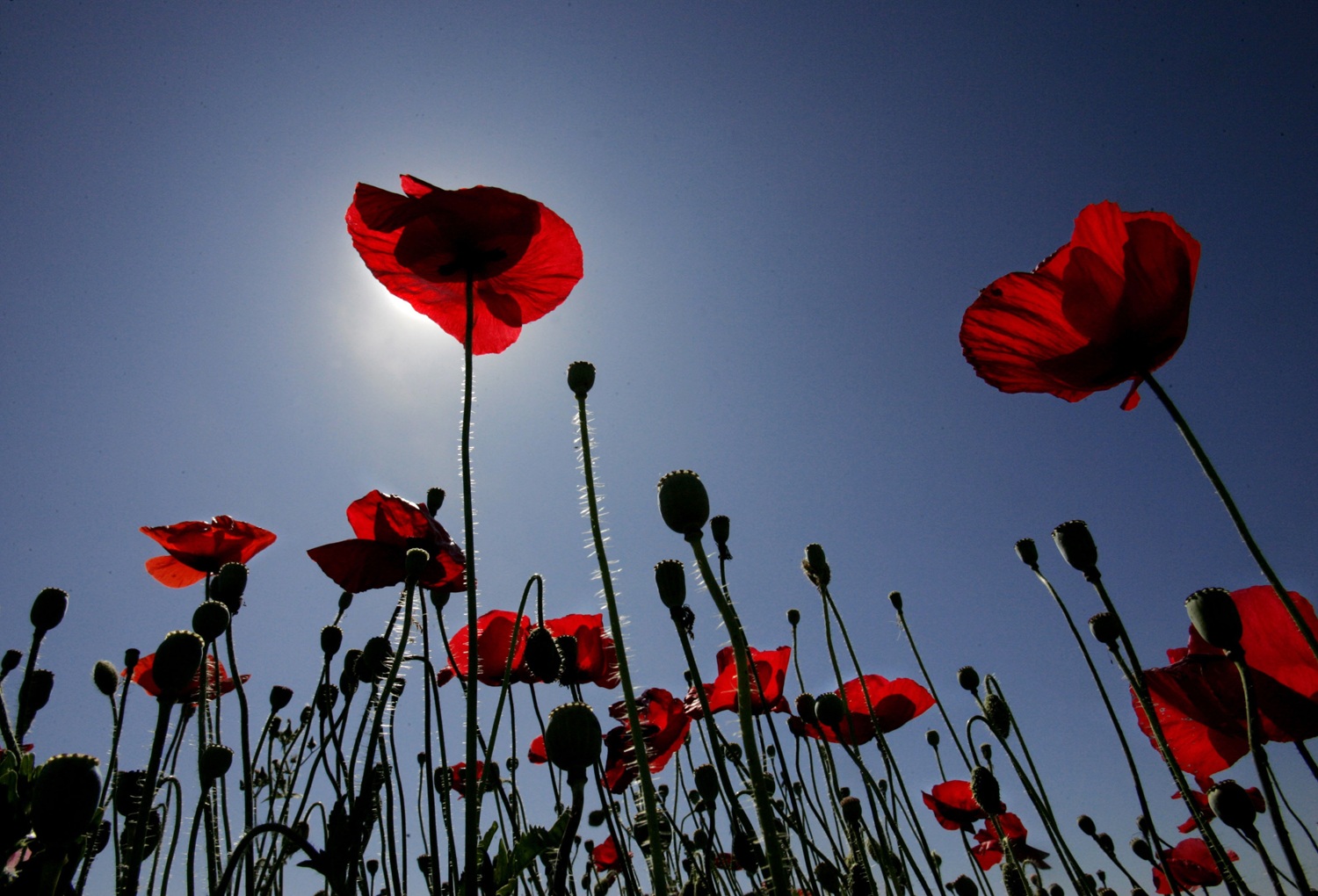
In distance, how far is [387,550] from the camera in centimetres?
221

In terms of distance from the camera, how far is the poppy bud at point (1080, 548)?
1.73 meters

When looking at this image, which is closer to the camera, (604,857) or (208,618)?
(208,618)

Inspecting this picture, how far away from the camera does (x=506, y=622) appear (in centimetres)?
236

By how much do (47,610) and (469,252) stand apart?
1.65 m

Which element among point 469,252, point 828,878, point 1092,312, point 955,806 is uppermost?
point 469,252

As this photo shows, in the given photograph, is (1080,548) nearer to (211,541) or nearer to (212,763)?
(212,763)

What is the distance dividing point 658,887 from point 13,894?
959mm

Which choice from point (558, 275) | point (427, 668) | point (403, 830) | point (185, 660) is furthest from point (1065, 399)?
point (403, 830)

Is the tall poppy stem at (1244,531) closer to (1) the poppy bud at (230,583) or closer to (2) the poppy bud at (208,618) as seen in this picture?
(2) the poppy bud at (208,618)

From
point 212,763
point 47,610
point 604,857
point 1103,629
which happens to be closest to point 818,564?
point 1103,629

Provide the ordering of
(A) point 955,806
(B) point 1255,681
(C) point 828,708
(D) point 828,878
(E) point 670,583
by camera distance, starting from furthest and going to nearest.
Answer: (A) point 955,806 < (D) point 828,878 < (C) point 828,708 < (E) point 670,583 < (B) point 1255,681

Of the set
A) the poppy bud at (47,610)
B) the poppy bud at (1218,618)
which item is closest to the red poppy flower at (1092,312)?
the poppy bud at (1218,618)

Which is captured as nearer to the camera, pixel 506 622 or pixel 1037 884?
pixel 506 622

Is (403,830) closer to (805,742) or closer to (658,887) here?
(805,742)
